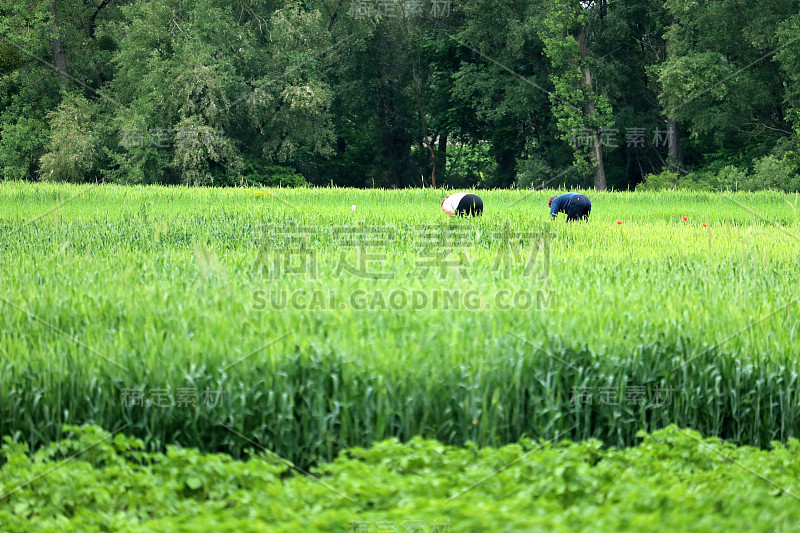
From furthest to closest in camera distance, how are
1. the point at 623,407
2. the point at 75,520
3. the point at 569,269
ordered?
the point at 569,269, the point at 623,407, the point at 75,520

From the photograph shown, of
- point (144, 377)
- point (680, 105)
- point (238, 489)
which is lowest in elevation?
point (238, 489)

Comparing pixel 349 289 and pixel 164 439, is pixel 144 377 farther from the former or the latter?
pixel 349 289

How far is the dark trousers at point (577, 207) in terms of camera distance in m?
14.4

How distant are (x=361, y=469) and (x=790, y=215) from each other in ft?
53.0

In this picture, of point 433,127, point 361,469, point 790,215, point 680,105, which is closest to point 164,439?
point 361,469

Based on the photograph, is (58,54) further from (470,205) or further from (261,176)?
(470,205)

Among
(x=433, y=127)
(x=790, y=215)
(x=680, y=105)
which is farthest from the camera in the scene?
(x=433, y=127)

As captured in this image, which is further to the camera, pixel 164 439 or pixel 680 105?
pixel 680 105

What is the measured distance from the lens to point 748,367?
18.3ft

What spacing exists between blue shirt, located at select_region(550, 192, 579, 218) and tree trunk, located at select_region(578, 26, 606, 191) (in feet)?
62.0

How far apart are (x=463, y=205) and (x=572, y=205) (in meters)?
2.37

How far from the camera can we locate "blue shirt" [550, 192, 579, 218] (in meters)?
14.2

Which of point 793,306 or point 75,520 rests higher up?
point 793,306

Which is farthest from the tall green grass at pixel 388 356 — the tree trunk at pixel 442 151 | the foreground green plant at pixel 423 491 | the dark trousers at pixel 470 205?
the tree trunk at pixel 442 151
